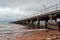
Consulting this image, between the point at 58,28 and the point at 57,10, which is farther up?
the point at 57,10

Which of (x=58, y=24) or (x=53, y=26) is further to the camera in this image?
(x=53, y=26)

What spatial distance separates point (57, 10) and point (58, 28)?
2617 millimetres

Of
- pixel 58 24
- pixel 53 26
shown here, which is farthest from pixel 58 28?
pixel 53 26

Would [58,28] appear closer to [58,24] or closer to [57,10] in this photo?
[58,24]

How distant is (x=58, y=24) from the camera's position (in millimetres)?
16578

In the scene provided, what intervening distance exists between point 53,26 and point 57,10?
8.21 feet

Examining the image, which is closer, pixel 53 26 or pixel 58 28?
Answer: pixel 58 28

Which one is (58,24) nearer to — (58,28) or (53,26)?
(58,28)

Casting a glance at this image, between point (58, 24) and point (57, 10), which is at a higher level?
point (57, 10)

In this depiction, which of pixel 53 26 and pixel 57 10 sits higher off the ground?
pixel 57 10

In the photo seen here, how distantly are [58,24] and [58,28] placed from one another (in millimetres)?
572

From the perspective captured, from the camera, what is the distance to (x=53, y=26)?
18.4 metres

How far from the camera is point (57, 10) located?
17.5 m
